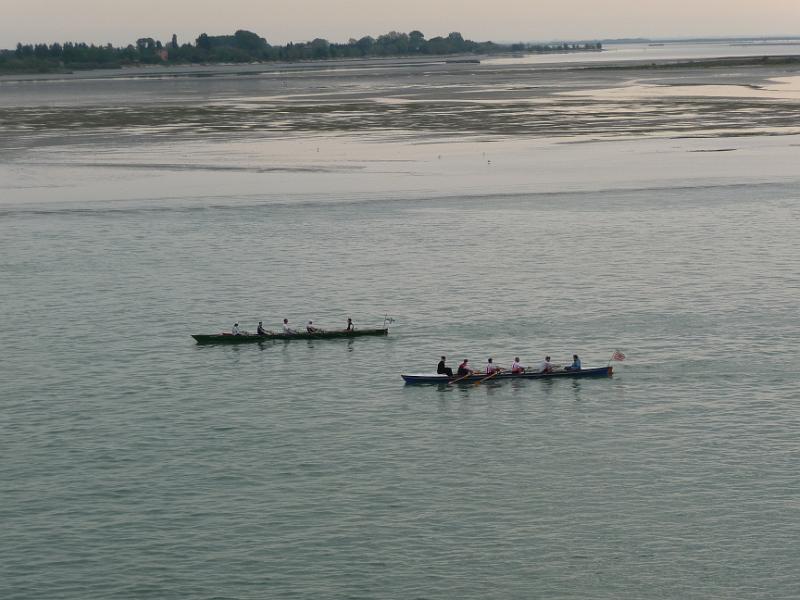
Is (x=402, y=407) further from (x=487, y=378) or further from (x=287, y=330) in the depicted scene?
(x=287, y=330)

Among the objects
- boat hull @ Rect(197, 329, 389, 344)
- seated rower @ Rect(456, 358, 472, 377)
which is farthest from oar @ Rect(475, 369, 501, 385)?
boat hull @ Rect(197, 329, 389, 344)

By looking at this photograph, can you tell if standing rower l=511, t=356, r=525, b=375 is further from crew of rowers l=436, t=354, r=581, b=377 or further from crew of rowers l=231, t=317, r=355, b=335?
crew of rowers l=231, t=317, r=355, b=335

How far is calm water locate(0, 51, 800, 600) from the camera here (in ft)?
147

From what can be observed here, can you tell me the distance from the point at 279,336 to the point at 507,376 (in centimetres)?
1565

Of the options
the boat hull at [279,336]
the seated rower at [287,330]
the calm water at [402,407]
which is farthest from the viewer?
the seated rower at [287,330]

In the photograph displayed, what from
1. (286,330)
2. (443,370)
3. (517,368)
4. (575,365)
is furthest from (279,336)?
(575,365)

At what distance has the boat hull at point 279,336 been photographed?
72.5m

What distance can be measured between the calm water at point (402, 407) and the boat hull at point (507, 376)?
755 mm

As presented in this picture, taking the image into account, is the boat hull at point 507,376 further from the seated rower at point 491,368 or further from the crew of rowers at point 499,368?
the seated rower at point 491,368

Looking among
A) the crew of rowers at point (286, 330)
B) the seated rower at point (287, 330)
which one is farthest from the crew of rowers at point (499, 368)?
the seated rower at point (287, 330)

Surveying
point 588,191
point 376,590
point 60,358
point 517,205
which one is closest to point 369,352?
point 60,358

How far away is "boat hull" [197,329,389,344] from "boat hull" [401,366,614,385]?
28.2 ft

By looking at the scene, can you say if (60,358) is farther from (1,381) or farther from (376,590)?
(376,590)

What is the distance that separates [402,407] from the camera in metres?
61.1
